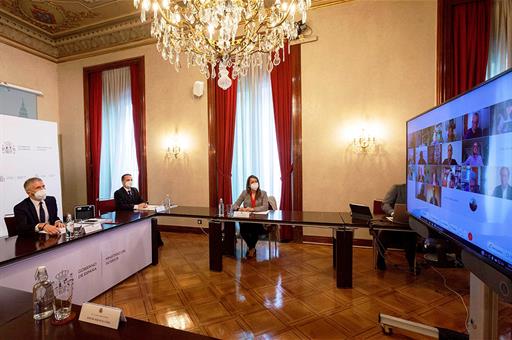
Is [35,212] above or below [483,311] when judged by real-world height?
above

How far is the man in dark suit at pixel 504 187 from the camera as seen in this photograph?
97cm

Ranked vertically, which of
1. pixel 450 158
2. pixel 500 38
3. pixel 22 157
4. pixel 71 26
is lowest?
pixel 450 158

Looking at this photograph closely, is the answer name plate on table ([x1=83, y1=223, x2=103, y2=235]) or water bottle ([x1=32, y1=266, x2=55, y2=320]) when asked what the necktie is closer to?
name plate on table ([x1=83, y1=223, x2=103, y2=235])

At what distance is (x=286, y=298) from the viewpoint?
268cm

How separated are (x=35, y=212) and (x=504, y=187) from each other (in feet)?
11.3

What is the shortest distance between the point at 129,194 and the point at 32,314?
333 cm

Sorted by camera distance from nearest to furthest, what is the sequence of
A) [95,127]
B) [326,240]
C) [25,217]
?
[25,217] < [326,240] < [95,127]

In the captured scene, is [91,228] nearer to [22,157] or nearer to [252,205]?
[252,205]

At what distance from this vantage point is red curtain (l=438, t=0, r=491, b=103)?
3646 mm

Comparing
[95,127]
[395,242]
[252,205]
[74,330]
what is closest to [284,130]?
[252,205]

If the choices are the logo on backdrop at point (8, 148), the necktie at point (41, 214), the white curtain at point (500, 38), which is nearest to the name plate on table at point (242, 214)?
the necktie at point (41, 214)

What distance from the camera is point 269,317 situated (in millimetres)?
2350

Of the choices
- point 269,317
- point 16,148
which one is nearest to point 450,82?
point 269,317

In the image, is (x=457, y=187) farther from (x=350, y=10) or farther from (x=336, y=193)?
(x=350, y=10)
